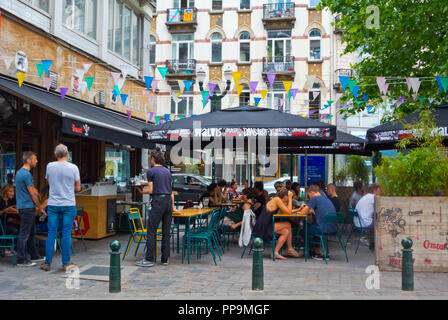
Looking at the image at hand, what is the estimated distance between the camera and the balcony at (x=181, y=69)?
2878 centimetres

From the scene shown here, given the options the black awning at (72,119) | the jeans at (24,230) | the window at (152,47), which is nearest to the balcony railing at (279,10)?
the window at (152,47)

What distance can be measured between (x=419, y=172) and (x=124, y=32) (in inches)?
440

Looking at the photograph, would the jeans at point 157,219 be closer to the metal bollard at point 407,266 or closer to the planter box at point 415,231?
the planter box at point 415,231

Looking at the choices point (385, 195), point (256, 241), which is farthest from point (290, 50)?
point (256, 241)

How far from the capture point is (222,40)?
28.8m

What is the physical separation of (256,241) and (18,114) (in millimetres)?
6533

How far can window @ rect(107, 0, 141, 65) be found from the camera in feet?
44.9

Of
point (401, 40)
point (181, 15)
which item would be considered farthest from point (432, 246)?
point (181, 15)

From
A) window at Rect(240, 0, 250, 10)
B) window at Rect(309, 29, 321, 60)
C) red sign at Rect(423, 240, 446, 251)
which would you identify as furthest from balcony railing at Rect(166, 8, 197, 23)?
red sign at Rect(423, 240, 446, 251)

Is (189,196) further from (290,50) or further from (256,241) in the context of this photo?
(256,241)

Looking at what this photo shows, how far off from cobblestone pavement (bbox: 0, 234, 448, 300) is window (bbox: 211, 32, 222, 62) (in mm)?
23082

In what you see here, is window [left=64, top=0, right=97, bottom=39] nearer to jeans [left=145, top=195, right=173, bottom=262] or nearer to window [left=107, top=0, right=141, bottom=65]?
window [left=107, top=0, right=141, bottom=65]

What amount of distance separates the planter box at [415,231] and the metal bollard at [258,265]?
7.88 ft

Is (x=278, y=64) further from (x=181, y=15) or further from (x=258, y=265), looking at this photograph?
(x=258, y=265)
